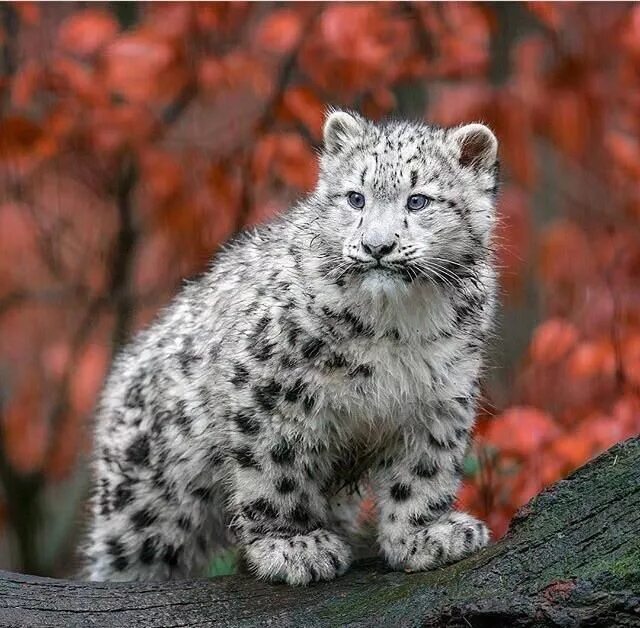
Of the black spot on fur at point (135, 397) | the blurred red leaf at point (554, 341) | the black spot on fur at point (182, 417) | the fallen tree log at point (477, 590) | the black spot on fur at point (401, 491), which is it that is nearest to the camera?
the fallen tree log at point (477, 590)

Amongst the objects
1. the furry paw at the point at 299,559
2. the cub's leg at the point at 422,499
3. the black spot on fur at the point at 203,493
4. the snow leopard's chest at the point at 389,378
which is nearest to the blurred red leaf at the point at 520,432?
the cub's leg at the point at 422,499

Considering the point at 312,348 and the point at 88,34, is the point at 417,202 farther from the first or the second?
the point at 88,34

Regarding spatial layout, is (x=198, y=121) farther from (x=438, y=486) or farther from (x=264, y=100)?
(x=438, y=486)

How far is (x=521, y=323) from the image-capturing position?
10.4 metres

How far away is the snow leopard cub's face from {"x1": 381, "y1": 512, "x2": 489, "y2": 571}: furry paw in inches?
40.6

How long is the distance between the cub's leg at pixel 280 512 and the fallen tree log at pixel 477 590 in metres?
0.11

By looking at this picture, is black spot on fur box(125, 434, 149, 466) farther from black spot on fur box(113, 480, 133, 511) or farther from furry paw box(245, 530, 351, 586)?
furry paw box(245, 530, 351, 586)

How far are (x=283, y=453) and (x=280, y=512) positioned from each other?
0.27 m

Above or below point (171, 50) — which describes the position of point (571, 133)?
below

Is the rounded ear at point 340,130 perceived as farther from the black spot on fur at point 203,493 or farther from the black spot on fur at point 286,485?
the black spot on fur at point 203,493

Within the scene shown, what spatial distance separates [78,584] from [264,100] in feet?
15.7

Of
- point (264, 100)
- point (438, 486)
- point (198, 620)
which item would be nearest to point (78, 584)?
point (198, 620)

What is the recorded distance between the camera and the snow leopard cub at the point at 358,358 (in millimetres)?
5078

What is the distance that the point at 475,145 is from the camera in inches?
212
